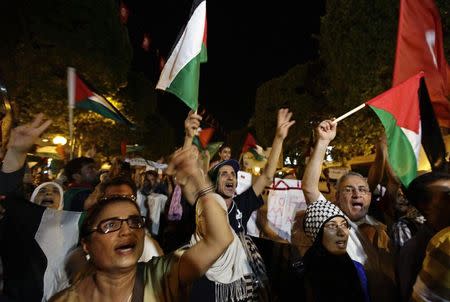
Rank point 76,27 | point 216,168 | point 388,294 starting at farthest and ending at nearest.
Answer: point 76,27, point 216,168, point 388,294

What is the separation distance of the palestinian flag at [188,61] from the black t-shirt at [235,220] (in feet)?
3.41

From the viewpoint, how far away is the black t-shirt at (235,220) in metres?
3.03

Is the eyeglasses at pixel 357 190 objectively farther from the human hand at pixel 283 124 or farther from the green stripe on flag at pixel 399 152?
the human hand at pixel 283 124

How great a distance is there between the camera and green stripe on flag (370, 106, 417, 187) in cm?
345

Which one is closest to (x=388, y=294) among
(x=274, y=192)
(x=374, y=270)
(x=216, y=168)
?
(x=374, y=270)

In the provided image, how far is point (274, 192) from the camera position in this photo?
18.4ft

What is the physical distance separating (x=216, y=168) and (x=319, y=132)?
1091mm

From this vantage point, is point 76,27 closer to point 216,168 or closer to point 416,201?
point 216,168

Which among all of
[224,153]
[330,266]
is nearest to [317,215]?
[330,266]

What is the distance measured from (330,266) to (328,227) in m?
0.25

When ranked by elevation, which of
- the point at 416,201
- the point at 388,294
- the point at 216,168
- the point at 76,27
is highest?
the point at 76,27

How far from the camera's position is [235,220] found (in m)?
3.57

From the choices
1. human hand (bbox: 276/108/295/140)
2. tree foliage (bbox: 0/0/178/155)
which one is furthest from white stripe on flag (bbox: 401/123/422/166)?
tree foliage (bbox: 0/0/178/155)

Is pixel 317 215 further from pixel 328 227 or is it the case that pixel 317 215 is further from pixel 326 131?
pixel 326 131
